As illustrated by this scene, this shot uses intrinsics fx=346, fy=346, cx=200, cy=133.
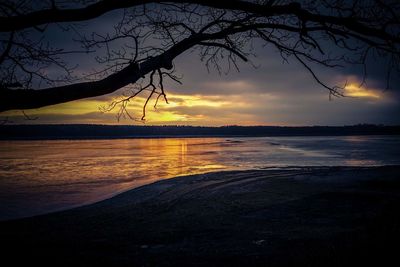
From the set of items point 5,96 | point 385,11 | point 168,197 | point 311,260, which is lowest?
point 168,197

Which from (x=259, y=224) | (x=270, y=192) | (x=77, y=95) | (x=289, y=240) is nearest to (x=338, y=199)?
(x=270, y=192)

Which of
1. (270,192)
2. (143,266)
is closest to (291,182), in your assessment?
(270,192)

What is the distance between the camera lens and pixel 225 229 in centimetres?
855

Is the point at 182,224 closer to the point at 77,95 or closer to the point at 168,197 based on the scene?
the point at 168,197

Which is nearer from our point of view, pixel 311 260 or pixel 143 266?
pixel 311 260

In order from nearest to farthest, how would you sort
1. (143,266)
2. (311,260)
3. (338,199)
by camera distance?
1. (311,260)
2. (143,266)
3. (338,199)

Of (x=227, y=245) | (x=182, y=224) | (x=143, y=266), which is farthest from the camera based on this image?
(x=182, y=224)

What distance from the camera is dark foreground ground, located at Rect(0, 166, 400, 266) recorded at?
19.6 ft

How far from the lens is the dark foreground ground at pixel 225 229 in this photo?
5.98 meters

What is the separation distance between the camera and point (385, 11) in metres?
4.31

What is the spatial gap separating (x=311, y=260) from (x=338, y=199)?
768 cm

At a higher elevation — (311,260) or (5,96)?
(5,96)

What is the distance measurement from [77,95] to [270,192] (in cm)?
1092

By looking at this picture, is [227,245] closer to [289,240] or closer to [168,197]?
[289,240]
